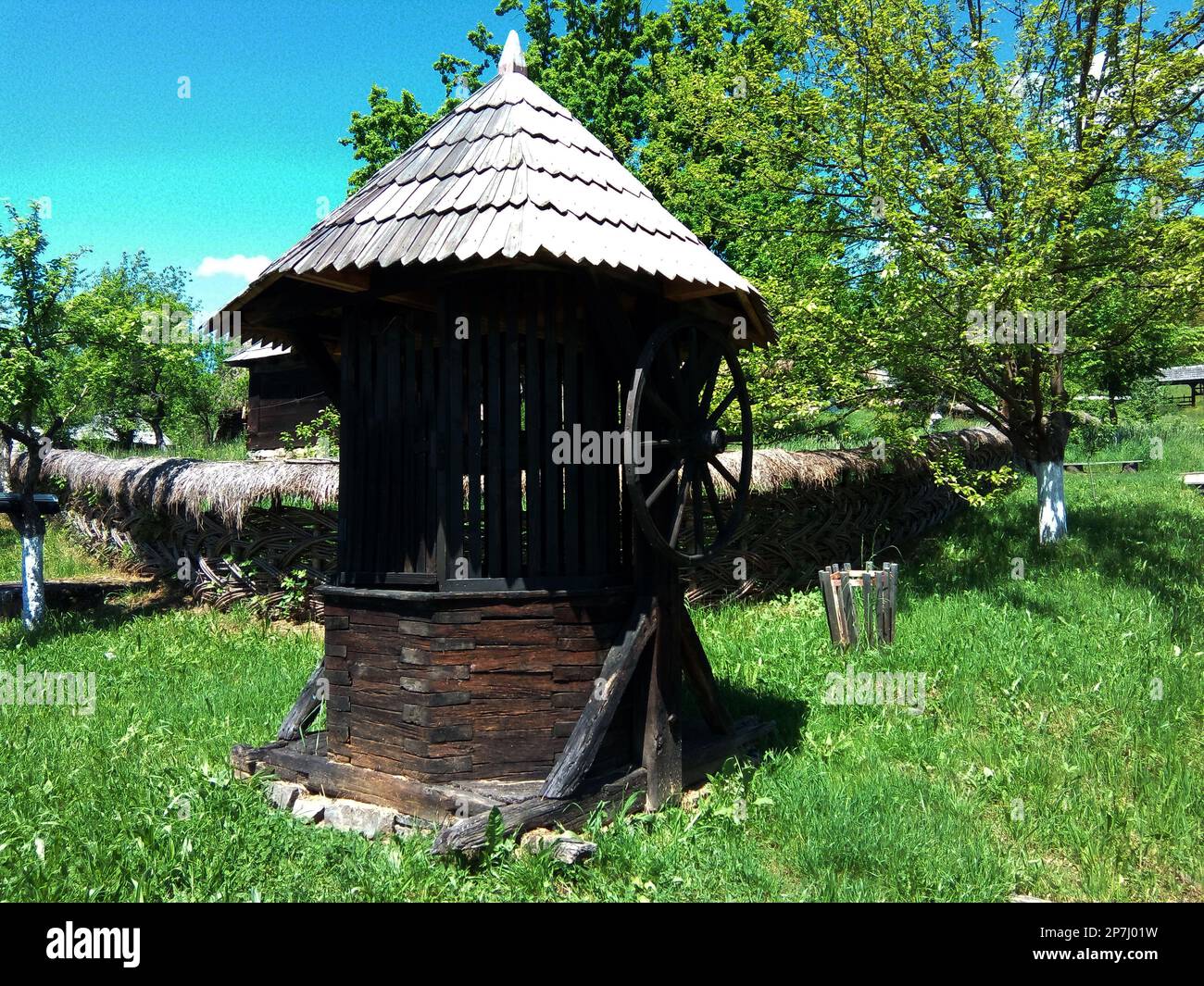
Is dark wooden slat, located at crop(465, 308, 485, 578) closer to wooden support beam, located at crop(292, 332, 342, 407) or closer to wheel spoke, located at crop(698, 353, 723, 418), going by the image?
wooden support beam, located at crop(292, 332, 342, 407)

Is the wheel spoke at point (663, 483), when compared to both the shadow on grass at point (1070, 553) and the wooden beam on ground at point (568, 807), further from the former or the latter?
the shadow on grass at point (1070, 553)

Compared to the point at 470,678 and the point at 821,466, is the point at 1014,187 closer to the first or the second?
the point at 821,466

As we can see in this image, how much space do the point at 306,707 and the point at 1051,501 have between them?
10.9 m

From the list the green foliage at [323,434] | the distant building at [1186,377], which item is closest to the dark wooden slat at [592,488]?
the green foliage at [323,434]

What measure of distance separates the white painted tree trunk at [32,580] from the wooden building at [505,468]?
756 cm

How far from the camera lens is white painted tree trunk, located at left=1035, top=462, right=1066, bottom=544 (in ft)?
40.5

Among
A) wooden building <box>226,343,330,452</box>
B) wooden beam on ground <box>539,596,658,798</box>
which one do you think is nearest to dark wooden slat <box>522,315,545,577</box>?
wooden beam on ground <box>539,596,658,798</box>

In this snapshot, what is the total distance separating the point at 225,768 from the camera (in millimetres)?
5508

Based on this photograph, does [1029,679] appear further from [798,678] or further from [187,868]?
[187,868]

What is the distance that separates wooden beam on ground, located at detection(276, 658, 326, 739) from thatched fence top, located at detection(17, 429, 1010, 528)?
5.17m

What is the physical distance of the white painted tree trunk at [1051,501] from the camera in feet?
40.5

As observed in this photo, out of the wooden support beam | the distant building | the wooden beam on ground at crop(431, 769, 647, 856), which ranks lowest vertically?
the wooden beam on ground at crop(431, 769, 647, 856)

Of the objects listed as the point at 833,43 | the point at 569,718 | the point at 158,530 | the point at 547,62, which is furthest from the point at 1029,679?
the point at 547,62
